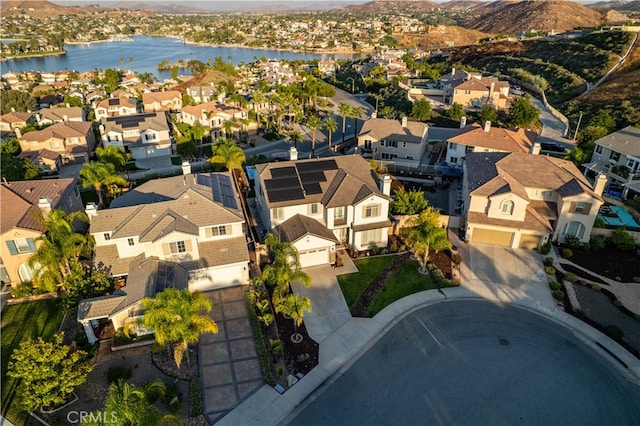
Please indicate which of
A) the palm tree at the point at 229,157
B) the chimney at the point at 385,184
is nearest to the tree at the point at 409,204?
the chimney at the point at 385,184

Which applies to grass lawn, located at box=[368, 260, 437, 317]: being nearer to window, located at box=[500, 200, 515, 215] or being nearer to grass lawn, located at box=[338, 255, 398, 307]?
grass lawn, located at box=[338, 255, 398, 307]

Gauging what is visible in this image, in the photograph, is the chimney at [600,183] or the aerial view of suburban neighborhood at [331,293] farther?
the chimney at [600,183]

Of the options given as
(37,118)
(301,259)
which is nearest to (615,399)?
(301,259)

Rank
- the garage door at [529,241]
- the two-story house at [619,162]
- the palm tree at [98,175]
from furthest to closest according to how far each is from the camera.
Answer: the two-story house at [619,162] < the palm tree at [98,175] < the garage door at [529,241]

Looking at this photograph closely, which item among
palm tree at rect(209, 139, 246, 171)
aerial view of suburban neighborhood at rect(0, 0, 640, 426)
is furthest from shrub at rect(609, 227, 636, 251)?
palm tree at rect(209, 139, 246, 171)

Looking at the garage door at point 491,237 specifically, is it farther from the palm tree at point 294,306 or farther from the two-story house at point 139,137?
the two-story house at point 139,137

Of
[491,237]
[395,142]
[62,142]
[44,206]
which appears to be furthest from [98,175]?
[491,237]
